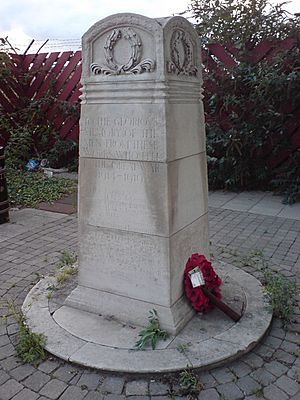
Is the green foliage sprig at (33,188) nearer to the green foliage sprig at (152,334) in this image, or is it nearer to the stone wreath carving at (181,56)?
the green foliage sprig at (152,334)

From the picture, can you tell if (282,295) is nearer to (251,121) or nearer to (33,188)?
(251,121)

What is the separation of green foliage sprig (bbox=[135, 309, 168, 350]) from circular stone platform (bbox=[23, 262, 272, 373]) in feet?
0.11

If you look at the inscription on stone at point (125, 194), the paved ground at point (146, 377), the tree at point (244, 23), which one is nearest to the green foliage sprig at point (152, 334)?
the paved ground at point (146, 377)

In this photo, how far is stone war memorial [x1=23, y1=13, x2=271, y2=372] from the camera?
207cm

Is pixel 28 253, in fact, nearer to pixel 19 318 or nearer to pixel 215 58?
pixel 19 318

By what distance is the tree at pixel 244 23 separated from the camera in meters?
5.48

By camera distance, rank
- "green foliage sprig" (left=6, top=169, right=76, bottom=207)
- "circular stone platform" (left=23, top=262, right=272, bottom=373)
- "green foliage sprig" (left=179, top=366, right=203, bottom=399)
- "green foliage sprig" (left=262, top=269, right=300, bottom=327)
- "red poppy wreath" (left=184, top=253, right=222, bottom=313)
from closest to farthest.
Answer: "green foliage sprig" (left=179, top=366, right=203, bottom=399), "circular stone platform" (left=23, top=262, right=272, bottom=373), "red poppy wreath" (left=184, top=253, right=222, bottom=313), "green foliage sprig" (left=262, top=269, right=300, bottom=327), "green foliage sprig" (left=6, top=169, right=76, bottom=207)

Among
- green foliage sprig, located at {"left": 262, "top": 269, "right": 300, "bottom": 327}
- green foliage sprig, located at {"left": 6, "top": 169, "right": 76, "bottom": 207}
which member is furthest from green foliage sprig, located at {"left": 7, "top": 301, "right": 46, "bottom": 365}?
green foliage sprig, located at {"left": 6, "top": 169, "right": 76, "bottom": 207}

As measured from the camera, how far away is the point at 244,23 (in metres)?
5.75

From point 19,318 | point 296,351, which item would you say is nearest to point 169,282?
point 296,351

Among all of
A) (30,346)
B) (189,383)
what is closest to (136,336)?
(189,383)

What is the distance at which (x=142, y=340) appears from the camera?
2117mm

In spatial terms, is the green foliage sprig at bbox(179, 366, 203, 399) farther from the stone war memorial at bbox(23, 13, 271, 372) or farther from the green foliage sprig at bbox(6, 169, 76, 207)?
the green foliage sprig at bbox(6, 169, 76, 207)

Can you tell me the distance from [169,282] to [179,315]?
22 centimetres
